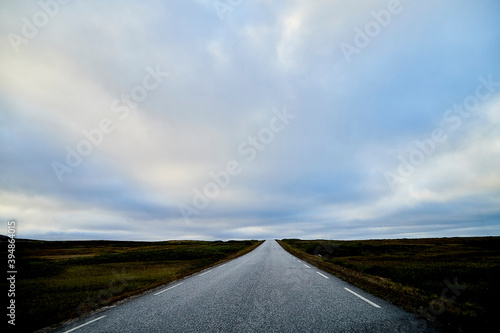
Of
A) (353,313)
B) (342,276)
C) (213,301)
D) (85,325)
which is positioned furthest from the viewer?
(342,276)

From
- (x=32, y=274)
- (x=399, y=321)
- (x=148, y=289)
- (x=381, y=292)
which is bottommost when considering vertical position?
(x=32, y=274)

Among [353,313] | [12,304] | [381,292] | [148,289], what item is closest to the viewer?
[353,313]

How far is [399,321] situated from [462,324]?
4.24 feet

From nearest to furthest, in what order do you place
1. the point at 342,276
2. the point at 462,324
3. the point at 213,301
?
the point at 462,324, the point at 213,301, the point at 342,276

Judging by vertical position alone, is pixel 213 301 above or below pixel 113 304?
above

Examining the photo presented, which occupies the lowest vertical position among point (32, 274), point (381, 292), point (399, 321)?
point (32, 274)

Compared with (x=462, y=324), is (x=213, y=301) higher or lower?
lower

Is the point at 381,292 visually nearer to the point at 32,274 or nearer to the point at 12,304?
the point at 12,304

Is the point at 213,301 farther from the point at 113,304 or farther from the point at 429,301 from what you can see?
the point at 429,301

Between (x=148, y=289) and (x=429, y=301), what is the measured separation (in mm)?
11947

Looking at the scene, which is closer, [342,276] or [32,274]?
[342,276]

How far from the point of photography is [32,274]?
19.7 meters

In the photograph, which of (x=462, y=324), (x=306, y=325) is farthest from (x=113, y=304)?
(x=462, y=324)

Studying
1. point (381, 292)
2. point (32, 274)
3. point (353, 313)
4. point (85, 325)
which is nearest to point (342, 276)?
point (381, 292)
